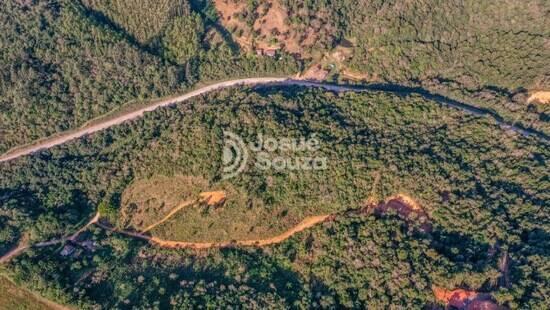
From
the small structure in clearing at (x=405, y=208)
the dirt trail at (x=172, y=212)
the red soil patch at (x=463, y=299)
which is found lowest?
the red soil patch at (x=463, y=299)

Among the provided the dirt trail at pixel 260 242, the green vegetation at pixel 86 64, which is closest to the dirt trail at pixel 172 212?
the dirt trail at pixel 260 242

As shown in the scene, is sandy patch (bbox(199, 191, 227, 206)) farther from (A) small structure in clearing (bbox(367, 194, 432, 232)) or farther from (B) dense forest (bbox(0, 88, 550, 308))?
(A) small structure in clearing (bbox(367, 194, 432, 232))

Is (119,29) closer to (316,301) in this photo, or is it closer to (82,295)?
(82,295)

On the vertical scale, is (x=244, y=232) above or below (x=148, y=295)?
above

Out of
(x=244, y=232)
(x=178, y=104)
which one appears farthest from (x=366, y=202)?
(x=178, y=104)

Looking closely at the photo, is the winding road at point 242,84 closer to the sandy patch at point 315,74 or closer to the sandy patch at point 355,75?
the sandy patch at point 315,74

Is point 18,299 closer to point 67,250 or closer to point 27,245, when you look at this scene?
point 27,245
